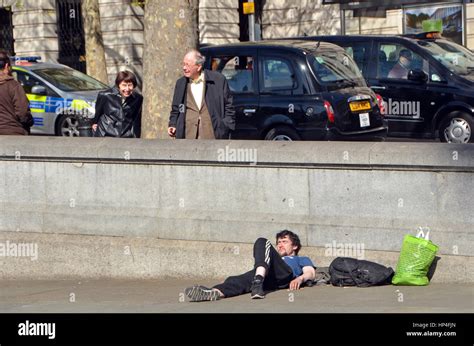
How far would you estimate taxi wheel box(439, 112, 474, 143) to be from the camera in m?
16.0

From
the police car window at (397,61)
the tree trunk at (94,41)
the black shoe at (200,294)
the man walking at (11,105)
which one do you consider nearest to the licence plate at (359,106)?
the police car window at (397,61)

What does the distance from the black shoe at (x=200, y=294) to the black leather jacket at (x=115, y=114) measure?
2.77 meters

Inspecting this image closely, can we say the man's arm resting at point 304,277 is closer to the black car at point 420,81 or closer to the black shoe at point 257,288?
the black shoe at point 257,288

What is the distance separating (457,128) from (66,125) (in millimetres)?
7229

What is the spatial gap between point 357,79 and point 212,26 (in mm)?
17550

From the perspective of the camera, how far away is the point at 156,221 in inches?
384

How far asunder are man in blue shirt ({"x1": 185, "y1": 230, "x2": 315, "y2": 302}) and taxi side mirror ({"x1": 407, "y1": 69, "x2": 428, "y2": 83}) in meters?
7.80

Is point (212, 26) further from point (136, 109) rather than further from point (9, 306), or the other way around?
point (9, 306)

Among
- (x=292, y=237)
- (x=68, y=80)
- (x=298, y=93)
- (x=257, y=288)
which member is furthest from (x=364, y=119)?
(x=68, y=80)

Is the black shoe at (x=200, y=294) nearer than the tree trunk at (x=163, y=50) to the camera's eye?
Yes

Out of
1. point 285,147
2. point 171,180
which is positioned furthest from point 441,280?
point 171,180

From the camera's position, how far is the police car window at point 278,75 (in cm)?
1388

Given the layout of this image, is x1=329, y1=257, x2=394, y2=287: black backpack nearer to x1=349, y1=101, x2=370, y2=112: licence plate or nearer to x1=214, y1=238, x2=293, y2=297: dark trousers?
x1=214, y1=238, x2=293, y2=297: dark trousers

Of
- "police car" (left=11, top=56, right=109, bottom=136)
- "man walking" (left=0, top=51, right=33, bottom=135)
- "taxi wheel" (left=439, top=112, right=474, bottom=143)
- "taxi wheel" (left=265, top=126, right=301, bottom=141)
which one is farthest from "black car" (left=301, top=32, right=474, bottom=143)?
"man walking" (left=0, top=51, right=33, bottom=135)
